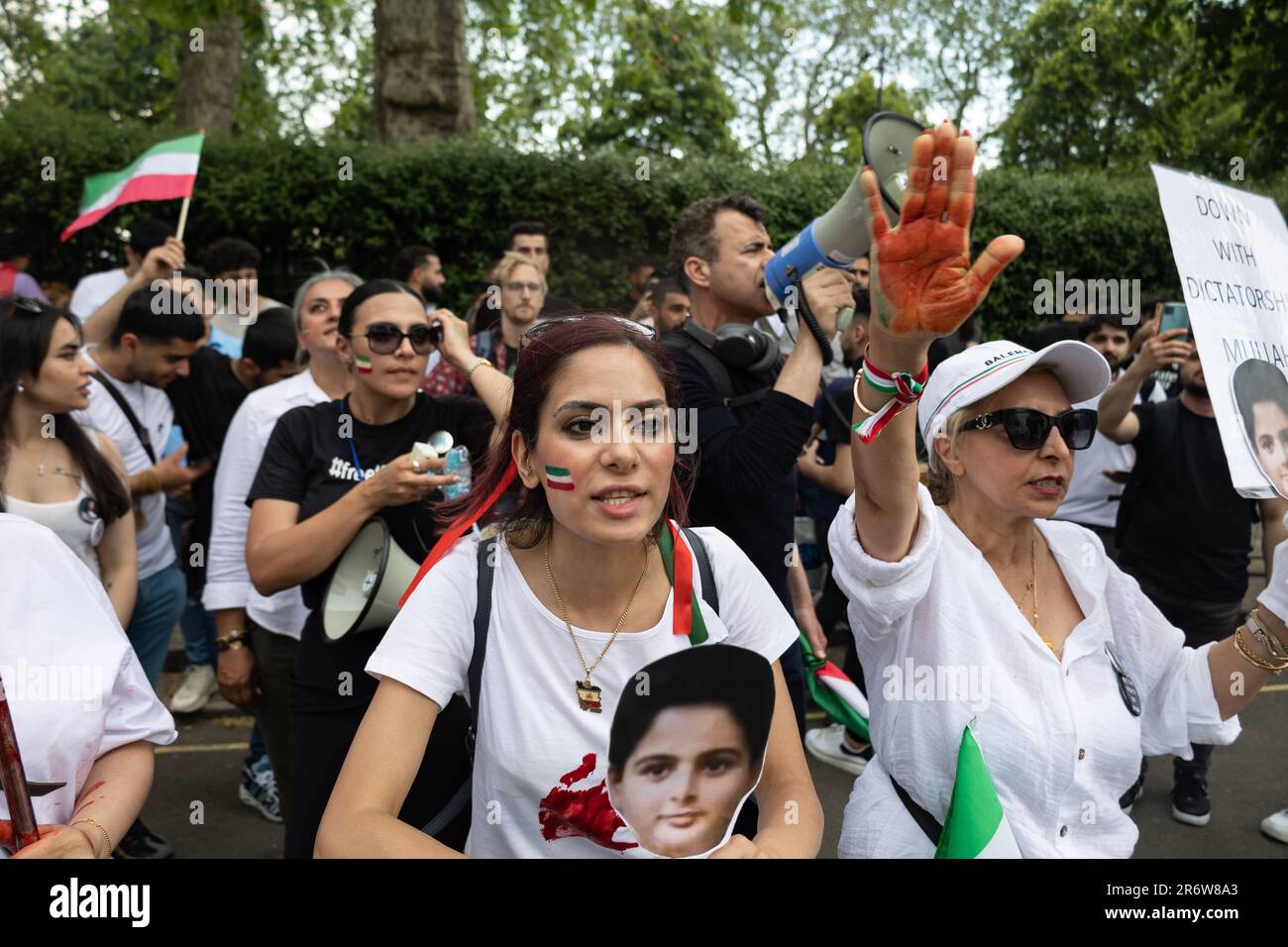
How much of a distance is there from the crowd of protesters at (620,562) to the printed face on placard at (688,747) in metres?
0.11

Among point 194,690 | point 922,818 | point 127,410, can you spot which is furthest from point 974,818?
point 194,690

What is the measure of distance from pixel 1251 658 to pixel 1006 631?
1.80 ft

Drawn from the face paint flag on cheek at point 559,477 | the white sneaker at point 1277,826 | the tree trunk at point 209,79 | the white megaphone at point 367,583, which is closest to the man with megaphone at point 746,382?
the white megaphone at point 367,583

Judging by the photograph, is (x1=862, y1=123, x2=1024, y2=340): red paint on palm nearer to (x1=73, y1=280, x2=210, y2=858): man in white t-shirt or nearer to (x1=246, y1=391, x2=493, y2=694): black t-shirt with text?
(x1=246, y1=391, x2=493, y2=694): black t-shirt with text

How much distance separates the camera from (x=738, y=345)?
124 inches

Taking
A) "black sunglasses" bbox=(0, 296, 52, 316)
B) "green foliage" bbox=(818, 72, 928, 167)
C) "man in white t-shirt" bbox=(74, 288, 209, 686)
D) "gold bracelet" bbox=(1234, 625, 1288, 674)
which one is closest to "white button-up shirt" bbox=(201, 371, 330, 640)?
"black sunglasses" bbox=(0, 296, 52, 316)

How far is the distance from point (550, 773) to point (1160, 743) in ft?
4.35

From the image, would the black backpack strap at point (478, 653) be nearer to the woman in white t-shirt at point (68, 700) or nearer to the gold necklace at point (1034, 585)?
the woman in white t-shirt at point (68, 700)

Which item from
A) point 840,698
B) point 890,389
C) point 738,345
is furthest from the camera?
point 738,345

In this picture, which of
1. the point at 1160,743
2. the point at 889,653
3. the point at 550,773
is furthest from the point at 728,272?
the point at 550,773

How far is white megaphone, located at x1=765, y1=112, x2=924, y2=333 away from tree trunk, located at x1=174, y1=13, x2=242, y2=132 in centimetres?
1165

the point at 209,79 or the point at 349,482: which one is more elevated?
the point at 209,79

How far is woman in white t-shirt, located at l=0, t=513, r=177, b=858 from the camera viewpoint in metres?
1.78

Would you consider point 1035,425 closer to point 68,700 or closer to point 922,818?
point 922,818
